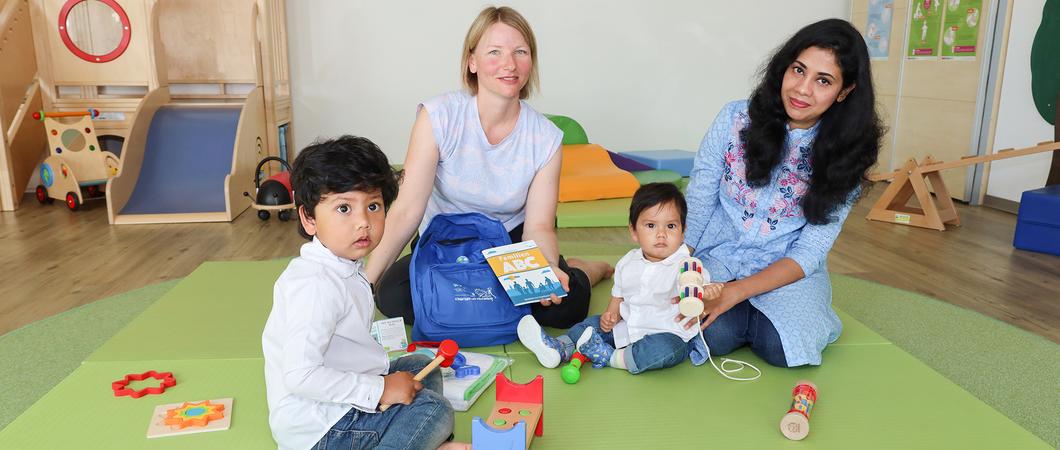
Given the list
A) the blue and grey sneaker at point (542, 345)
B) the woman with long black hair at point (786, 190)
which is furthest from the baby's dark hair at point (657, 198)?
the blue and grey sneaker at point (542, 345)

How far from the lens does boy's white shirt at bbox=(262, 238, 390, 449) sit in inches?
51.1

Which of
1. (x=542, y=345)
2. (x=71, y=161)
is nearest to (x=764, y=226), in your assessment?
(x=542, y=345)

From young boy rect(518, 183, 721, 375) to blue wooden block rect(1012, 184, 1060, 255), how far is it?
230cm

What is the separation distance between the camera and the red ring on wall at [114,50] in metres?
4.39

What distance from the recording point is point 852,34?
6.05 feet

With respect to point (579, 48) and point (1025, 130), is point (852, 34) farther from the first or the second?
point (579, 48)

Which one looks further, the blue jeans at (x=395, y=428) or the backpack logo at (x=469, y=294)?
the backpack logo at (x=469, y=294)

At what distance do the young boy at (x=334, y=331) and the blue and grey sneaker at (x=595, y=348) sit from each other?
58 cm

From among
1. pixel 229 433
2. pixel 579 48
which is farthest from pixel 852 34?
pixel 579 48

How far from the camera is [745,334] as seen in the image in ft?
6.71

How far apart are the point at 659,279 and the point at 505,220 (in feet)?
2.00

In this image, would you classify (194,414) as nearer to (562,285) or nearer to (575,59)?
(562,285)

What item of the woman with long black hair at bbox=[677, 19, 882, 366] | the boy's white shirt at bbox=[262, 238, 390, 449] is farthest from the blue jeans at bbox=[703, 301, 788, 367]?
the boy's white shirt at bbox=[262, 238, 390, 449]

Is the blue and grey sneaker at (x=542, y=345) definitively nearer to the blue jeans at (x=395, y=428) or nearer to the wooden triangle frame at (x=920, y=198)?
the blue jeans at (x=395, y=428)
